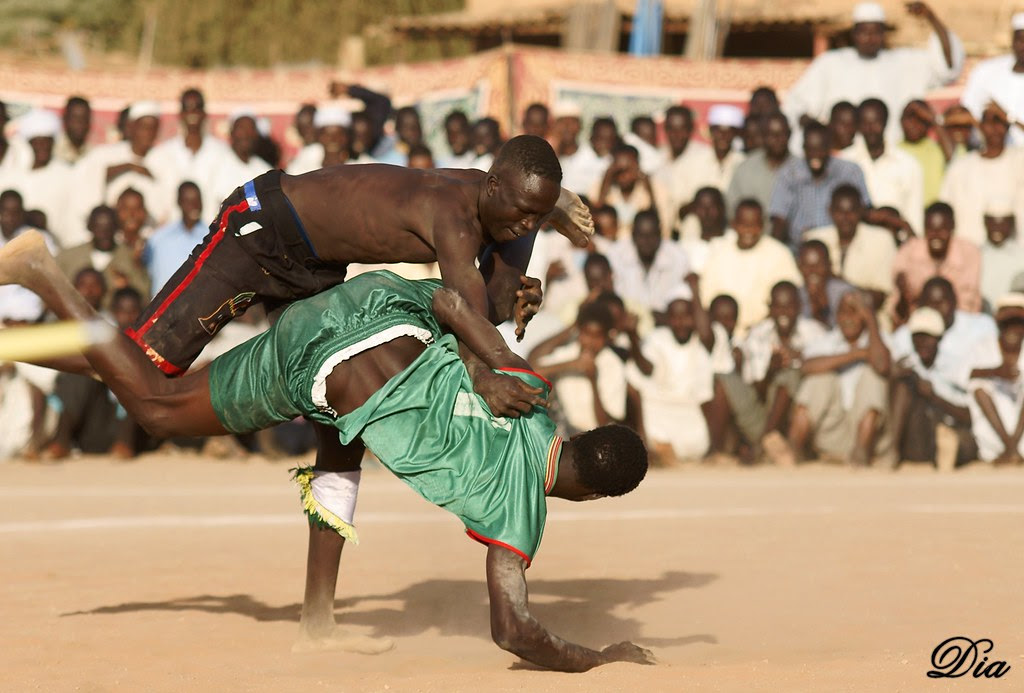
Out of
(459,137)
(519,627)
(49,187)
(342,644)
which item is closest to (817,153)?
(459,137)

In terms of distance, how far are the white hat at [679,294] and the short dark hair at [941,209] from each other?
1802 millimetres

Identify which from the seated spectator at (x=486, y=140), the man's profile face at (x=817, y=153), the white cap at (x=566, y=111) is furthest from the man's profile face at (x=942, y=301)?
the seated spectator at (x=486, y=140)

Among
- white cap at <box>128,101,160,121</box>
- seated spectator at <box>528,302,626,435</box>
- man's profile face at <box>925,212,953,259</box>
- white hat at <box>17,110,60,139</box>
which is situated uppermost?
white cap at <box>128,101,160,121</box>

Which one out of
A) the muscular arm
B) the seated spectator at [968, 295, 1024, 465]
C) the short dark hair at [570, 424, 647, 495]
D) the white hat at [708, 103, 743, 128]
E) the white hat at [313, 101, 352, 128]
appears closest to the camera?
the muscular arm

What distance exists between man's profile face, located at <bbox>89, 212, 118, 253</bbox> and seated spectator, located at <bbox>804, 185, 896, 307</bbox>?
5221 millimetres

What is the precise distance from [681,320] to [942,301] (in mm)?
1854

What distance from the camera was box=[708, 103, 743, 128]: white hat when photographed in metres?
11.7

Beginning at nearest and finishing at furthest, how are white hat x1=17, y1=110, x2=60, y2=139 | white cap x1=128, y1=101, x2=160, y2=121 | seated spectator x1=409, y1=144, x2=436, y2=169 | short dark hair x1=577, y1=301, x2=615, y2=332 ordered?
short dark hair x1=577, y1=301, x2=615, y2=332, seated spectator x1=409, y1=144, x2=436, y2=169, white hat x1=17, y1=110, x2=60, y2=139, white cap x1=128, y1=101, x2=160, y2=121

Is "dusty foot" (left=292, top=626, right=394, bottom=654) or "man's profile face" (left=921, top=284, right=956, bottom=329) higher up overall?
"man's profile face" (left=921, top=284, right=956, bottom=329)

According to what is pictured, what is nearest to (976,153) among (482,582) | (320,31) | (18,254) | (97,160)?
(482,582)

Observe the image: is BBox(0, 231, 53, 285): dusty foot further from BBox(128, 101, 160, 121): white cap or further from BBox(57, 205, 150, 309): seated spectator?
BBox(128, 101, 160, 121): white cap

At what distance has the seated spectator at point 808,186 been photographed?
11.0 metres

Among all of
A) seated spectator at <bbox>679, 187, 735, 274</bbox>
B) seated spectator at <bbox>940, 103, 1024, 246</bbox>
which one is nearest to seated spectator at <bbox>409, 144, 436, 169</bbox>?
seated spectator at <bbox>679, 187, 735, 274</bbox>

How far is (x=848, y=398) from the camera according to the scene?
1042cm
